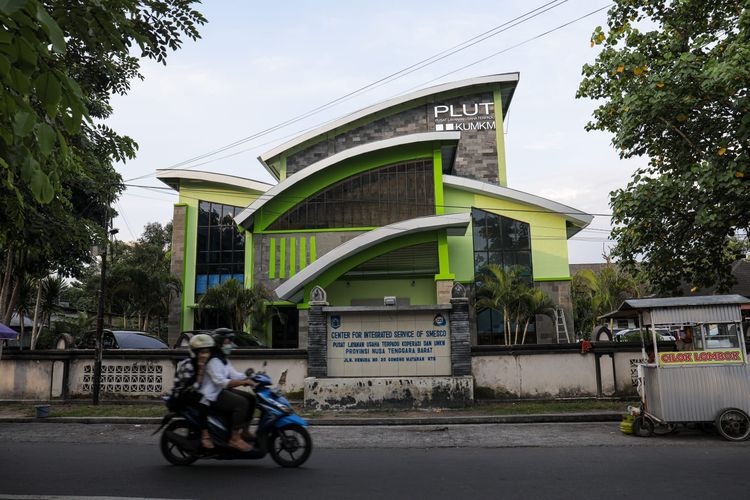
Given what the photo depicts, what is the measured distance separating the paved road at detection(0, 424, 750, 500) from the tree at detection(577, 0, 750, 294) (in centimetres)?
447

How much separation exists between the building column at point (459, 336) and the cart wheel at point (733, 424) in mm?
5152

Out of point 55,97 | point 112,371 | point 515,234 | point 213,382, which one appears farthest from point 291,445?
point 515,234

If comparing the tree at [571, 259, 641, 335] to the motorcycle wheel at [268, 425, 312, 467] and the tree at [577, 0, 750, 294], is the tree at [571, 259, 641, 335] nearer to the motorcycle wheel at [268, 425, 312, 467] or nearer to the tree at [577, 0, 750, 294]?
the tree at [577, 0, 750, 294]

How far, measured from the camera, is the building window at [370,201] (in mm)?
22984

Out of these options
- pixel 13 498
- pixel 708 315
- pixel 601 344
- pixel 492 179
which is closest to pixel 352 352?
pixel 601 344

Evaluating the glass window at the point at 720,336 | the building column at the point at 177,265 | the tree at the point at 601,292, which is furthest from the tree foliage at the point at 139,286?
the tree at the point at 601,292

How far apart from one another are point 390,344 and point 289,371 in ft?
8.22

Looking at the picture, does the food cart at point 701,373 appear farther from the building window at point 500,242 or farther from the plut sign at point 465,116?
the plut sign at point 465,116

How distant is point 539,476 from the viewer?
6035 mm

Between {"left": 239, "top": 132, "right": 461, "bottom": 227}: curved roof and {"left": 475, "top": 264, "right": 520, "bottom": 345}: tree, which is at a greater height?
{"left": 239, "top": 132, "right": 461, "bottom": 227}: curved roof

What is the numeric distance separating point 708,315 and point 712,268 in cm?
418

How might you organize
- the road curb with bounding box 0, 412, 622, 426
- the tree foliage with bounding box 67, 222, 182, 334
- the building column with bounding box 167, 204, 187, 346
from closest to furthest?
the road curb with bounding box 0, 412, 622, 426 → the tree foliage with bounding box 67, 222, 182, 334 → the building column with bounding box 167, 204, 187, 346

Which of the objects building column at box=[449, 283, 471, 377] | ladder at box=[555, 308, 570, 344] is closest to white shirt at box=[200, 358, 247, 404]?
building column at box=[449, 283, 471, 377]

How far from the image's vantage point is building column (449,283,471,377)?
12547 mm
